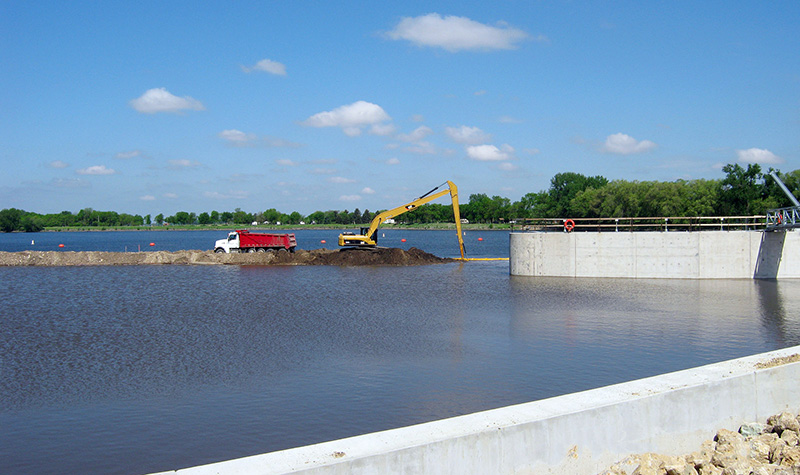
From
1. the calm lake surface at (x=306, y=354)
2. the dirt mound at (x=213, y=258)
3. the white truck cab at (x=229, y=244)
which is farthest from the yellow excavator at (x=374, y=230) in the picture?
the calm lake surface at (x=306, y=354)

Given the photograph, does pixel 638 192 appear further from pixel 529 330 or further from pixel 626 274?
pixel 529 330

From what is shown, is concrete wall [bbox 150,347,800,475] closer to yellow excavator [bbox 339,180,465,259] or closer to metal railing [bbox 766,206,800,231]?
metal railing [bbox 766,206,800,231]

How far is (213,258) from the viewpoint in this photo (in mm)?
47812

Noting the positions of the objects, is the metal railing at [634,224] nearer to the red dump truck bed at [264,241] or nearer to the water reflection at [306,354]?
the water reflection at [306,354]

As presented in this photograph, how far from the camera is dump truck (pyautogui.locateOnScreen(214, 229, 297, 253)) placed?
4988 centimetres

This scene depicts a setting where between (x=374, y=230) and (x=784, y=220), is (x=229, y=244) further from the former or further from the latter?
(x=784, y=220)

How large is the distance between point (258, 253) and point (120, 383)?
35.5 meters

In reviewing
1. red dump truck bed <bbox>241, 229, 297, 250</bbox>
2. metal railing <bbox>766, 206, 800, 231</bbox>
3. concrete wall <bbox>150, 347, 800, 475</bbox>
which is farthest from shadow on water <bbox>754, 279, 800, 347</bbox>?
red dump truck bed <bbox>241, 229, 297, 250</bbox>

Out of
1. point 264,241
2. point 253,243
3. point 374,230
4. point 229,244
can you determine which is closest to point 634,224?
point 374,230

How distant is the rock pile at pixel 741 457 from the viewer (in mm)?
7590

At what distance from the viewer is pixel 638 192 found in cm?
8838

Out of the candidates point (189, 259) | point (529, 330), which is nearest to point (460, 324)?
point (529, 330)

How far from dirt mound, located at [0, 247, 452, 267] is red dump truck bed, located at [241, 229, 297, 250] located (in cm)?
235

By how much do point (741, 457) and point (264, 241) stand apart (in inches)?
1803
